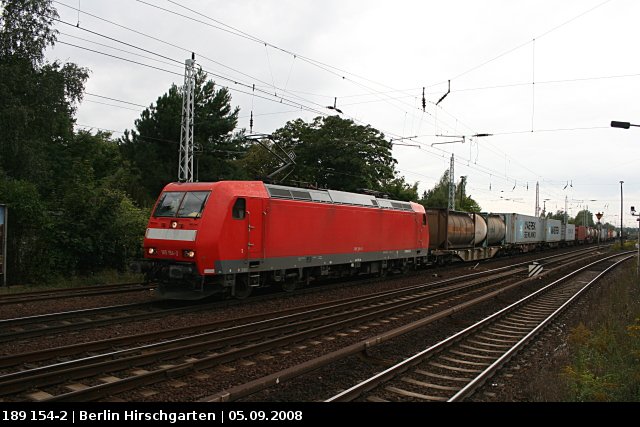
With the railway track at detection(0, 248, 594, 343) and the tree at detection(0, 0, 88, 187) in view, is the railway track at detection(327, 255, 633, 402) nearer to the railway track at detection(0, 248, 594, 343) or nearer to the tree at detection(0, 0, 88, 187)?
the railway track at detection(0, 248, 594, 343)

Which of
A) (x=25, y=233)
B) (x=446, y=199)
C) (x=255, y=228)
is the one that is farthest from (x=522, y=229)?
(x=25, y=233)

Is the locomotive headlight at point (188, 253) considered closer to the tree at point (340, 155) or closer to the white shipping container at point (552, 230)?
the tree at point (340, 155)

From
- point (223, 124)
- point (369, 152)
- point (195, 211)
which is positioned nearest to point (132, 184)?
point (223, 124)

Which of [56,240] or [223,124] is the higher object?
[223,124]

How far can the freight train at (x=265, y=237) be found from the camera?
39.2 feet

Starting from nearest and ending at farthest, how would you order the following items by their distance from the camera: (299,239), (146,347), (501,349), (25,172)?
(146,347), (501,349), (299,239), (25,172)

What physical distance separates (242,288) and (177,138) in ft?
71.5

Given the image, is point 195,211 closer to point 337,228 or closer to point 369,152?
point 337,228

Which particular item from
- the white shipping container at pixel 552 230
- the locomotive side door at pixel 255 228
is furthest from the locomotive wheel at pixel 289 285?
the white shipping container at pixel 552 230

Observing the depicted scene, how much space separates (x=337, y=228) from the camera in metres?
16.5

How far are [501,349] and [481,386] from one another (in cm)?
267

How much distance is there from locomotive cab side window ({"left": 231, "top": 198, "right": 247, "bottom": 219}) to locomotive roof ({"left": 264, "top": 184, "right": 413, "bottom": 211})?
48.8 inches

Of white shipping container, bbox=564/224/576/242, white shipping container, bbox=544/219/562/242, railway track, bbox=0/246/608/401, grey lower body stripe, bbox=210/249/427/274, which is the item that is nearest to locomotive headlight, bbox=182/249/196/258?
grey lower body stripe, bbox=210/249/427/274

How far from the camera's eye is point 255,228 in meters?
13.1
